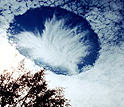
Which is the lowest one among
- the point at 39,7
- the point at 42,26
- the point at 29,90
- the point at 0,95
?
the point at 0,95

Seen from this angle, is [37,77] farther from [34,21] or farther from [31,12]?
[31,12]

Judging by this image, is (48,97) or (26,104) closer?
(26,104)

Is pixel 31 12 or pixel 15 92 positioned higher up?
pixel 31 12

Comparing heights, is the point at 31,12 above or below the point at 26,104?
above

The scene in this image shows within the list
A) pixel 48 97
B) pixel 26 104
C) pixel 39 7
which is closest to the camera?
pixel 39 7

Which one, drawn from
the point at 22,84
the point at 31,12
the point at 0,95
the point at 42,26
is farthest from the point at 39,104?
the point at 31,12

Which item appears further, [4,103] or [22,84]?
[22,84]

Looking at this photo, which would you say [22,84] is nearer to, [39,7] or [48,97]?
[48,97]

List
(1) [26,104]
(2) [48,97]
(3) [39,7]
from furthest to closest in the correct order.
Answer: (2) [48,97], (1) [26,104], (3) [39,7]

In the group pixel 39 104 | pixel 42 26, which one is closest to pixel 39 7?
pixel 42 26
